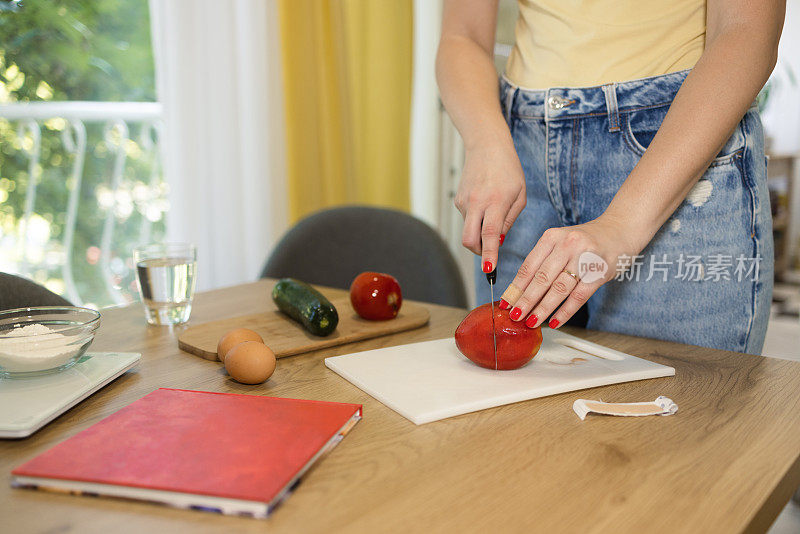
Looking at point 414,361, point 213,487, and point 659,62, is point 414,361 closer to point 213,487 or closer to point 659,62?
point 213,487

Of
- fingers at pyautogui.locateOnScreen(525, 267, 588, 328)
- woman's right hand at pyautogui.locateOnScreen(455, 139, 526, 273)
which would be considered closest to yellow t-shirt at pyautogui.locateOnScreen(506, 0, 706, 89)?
woman's right hand at pyautogui.locateOnScreen(455, 139, 526, 273)

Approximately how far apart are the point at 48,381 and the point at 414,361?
1.42 feet

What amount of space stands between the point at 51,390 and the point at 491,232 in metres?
0.59

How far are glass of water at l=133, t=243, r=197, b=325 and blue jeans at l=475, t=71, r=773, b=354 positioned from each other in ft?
2.09

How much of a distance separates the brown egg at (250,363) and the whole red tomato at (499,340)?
241 mm

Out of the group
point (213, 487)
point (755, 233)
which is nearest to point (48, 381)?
point (213, 487)

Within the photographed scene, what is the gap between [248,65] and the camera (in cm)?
232

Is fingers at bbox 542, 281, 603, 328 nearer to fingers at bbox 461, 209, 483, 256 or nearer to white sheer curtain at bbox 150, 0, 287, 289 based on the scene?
fingers at bbox 461, 209, 483, 256

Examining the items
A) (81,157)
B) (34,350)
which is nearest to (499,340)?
(34,350)

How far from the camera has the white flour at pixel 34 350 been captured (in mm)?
693

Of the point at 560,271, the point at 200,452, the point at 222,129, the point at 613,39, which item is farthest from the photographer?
the point at 222,129

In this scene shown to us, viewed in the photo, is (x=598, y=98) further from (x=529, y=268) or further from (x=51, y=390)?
(x=51, y=390)

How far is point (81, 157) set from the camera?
255cm

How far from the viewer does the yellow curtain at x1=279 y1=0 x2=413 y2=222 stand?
2439 millimetres
